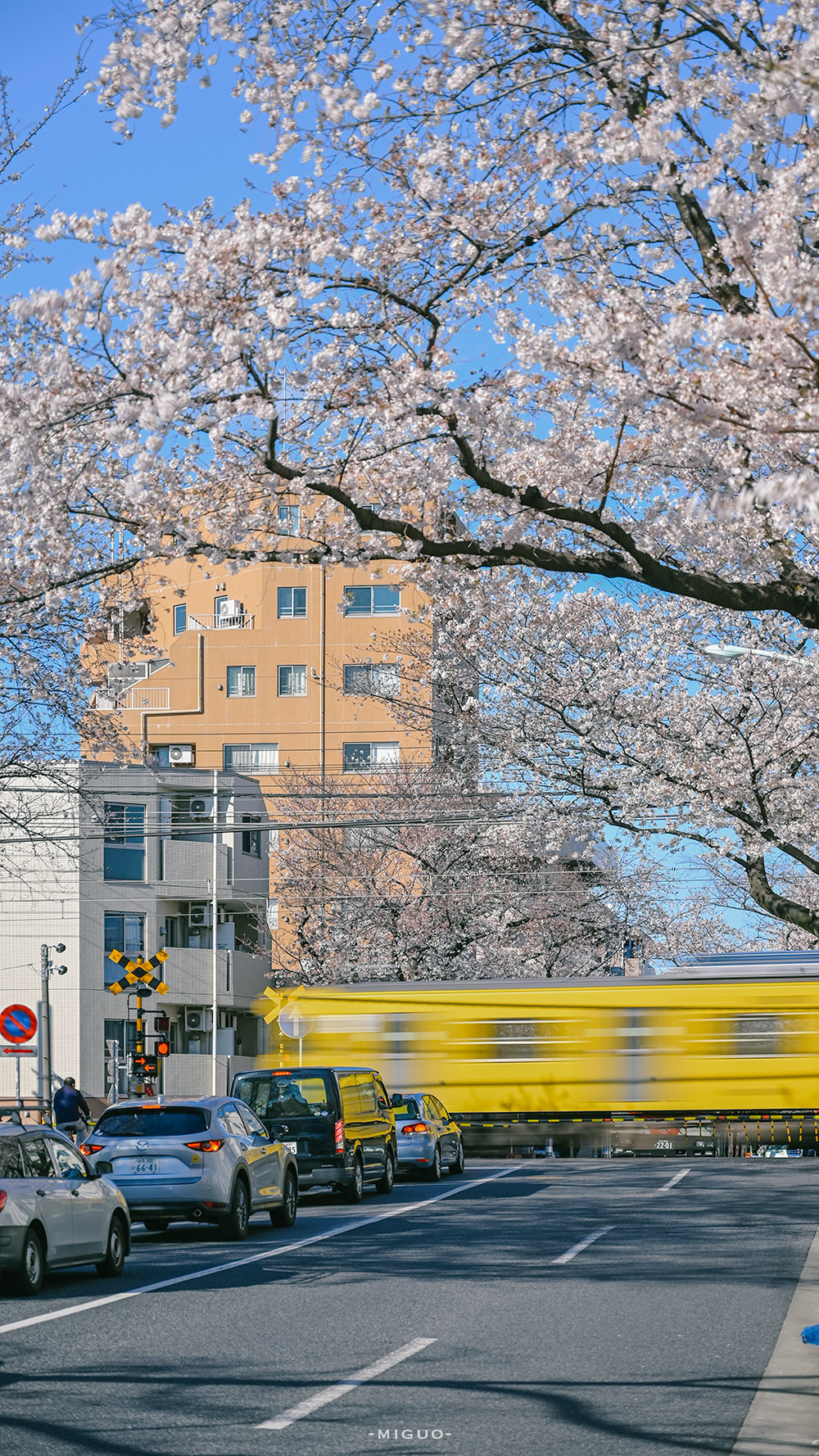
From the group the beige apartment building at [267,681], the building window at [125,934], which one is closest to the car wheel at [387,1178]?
the building window at [125,934]

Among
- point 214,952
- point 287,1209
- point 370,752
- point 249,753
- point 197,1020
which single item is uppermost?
point 249,753

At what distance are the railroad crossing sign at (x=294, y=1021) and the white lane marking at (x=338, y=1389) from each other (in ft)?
91.0

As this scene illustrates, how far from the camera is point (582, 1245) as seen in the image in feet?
55.2

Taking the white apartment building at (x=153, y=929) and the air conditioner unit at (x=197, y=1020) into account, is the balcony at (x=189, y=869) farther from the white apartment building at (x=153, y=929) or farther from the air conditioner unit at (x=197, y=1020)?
the air conditioner unit at (x=197, y=1020)

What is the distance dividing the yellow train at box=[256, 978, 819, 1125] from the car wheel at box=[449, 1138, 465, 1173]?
17.4 feet

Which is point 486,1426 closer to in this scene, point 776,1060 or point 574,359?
point 574,359

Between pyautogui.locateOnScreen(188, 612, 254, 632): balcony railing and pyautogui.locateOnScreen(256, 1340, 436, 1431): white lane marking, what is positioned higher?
pyautogui.locateOnScreen(188, 612, 254, 632): balcony railing

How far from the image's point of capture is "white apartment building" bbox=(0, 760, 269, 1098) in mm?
50531

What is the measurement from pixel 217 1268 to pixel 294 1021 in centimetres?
2377

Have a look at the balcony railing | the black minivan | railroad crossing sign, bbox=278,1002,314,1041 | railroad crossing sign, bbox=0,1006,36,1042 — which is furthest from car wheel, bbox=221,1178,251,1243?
the balcony railing

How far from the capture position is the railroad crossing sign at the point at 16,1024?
24.6 metres

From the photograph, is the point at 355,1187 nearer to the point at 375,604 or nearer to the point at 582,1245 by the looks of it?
the point at 582,1245

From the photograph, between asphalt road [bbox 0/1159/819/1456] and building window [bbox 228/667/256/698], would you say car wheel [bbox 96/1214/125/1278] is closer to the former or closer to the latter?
asphalt road [bbox 0/1159/819/1456]

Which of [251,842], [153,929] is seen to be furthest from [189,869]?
[251,842]
